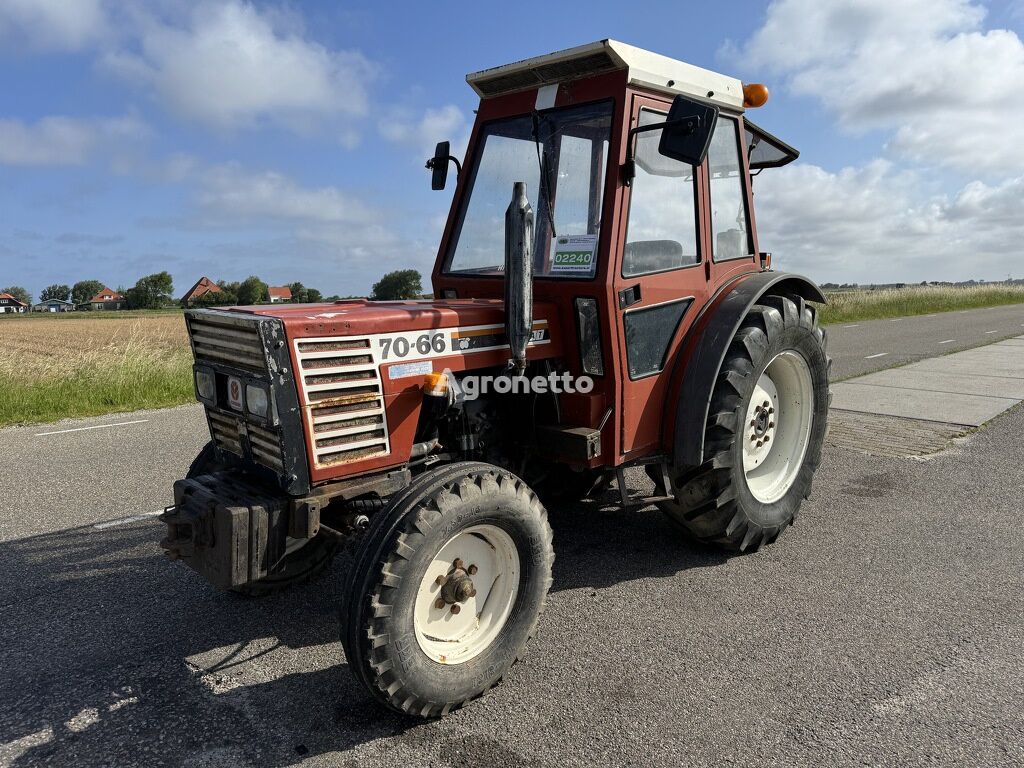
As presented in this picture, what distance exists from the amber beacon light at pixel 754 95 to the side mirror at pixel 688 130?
1.08 meters

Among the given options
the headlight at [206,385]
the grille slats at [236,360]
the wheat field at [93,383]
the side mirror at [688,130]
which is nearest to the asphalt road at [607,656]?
the grille slats at [236,360]

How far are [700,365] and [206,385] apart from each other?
7.51 feet

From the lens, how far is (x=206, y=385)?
3164 millimetres

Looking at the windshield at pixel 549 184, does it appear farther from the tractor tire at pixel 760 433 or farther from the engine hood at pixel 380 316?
the tractor tire at pixel 760 433

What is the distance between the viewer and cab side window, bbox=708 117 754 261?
12.9 feet

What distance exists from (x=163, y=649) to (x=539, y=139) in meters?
2.89

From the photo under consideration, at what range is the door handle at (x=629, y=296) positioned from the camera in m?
3.33

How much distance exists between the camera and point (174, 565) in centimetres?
396

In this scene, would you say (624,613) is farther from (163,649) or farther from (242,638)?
(163,649)

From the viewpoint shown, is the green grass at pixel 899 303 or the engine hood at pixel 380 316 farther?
the green grass at pixel 899 303

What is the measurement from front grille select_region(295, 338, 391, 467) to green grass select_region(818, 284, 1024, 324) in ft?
65.3

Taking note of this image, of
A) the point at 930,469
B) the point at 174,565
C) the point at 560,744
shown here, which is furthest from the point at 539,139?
the point at 930,469

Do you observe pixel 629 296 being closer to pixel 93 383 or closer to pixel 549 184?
pixel 549 184

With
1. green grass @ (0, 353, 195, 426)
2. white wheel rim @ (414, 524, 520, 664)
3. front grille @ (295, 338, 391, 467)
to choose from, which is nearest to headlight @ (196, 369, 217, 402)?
front grille @ (295, 338, 391, 467)
